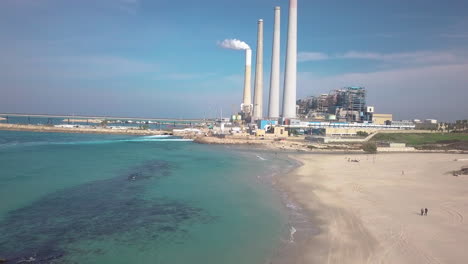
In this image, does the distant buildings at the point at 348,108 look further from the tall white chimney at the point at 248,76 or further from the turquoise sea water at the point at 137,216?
the turquoise sea water at the point at 137,216

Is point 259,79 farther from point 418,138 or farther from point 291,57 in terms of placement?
point 418,138

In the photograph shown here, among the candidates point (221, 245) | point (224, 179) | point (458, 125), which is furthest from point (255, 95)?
point (221, 245)

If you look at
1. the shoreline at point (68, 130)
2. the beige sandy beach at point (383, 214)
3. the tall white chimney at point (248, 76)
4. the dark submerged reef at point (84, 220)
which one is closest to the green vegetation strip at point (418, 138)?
the beige sandy beach at point (383, 214)

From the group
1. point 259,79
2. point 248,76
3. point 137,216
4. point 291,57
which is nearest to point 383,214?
point 137,216

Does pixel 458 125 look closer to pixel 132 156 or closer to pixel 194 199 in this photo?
pixel 132 156

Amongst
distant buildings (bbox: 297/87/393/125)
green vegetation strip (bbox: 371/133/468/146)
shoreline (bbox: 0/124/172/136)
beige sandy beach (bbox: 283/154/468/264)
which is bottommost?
beige sandy beach (bbox: 283/154/468/264)

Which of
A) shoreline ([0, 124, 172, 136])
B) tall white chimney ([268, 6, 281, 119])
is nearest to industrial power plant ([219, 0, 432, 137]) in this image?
tall white chimney ([268, 6, 281, 119])

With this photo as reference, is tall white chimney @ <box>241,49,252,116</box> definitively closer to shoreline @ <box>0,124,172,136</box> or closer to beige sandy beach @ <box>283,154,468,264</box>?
shoreline @ <box>0,124,172,136</box>
